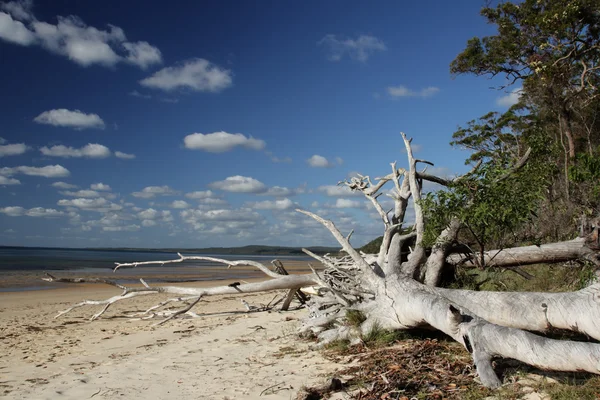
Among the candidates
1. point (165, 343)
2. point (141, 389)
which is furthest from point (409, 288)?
point (165, 343)

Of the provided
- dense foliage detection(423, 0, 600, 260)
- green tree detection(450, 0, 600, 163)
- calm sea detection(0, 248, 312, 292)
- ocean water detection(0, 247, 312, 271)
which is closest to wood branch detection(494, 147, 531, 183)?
dense foliage detection(423, 0, 600, 260)

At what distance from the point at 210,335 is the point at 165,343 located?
0.80 m

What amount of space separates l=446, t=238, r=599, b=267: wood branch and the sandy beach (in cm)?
316

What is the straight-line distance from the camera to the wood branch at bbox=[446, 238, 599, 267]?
7.36 metres

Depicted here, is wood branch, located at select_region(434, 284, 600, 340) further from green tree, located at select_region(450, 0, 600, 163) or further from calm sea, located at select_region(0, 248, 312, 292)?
calm sea, located at select_region(0, 248, 312, 292)

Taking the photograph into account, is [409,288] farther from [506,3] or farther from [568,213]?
[506,3]

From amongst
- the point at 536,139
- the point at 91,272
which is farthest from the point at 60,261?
the point at 536,139

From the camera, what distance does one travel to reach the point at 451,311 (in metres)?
4.79

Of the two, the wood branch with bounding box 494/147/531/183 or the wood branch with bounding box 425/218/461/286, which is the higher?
the wood branch with bounding box 494/147/531/183

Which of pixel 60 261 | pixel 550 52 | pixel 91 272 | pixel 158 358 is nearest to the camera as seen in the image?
pixel 158 358

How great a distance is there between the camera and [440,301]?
18.0 feet

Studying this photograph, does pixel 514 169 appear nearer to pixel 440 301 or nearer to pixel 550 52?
pixel 440 301

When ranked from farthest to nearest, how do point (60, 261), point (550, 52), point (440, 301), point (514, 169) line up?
point (60, 261) → point (550, 52) → point (514, 169) → point (440, 301)

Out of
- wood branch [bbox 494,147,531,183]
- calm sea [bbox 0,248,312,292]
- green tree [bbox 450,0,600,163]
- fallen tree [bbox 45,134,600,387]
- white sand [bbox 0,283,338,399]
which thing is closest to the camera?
fallen tree [bbox 45,134,600,387]
